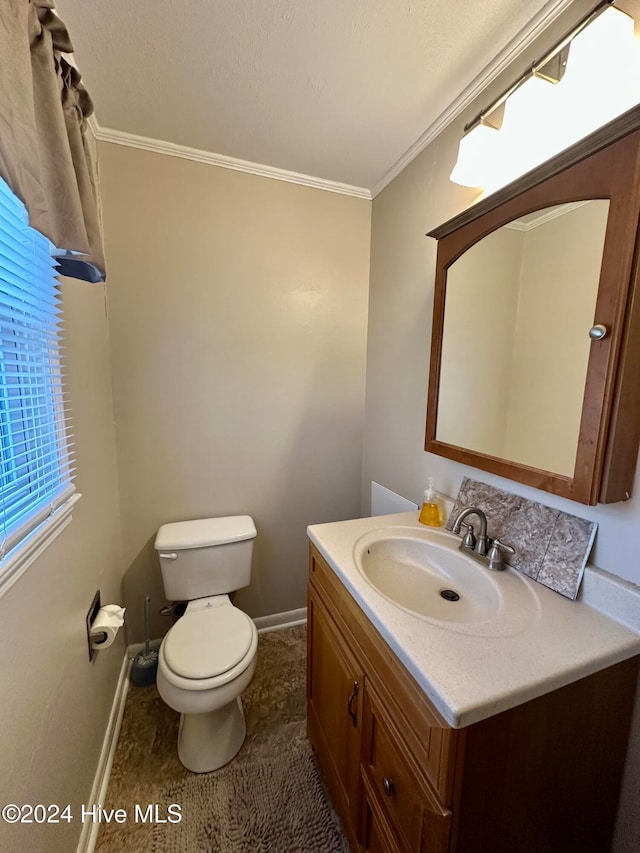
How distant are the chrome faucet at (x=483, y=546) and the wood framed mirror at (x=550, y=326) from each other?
0.16 meters

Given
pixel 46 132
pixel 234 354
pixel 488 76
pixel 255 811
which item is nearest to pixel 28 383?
pixel 46 132

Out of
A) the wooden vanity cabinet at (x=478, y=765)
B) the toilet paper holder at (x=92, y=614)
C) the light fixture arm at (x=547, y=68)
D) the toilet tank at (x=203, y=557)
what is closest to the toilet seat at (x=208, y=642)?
the toilet tank at (x=203, y=557)

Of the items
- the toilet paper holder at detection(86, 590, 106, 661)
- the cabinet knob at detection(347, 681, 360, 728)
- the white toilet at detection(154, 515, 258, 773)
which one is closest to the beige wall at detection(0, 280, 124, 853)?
the toilet paper holder at detection(86, 590, 106, 661)

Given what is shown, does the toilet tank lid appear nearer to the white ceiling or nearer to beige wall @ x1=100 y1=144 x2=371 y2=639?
beige wall @ x1=100 y1=144 x2=371 y2=639

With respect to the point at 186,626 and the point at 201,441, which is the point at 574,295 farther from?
the point at 186,626

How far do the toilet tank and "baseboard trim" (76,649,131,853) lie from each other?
43 cm

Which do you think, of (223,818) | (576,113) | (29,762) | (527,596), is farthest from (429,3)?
(223,818)

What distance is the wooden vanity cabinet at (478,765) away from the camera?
2.03 ft

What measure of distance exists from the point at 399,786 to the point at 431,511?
771 millimetres

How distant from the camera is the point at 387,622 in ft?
2.53

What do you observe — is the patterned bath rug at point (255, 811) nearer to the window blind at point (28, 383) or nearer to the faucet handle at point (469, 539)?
the faucet handle at point (469, 539)

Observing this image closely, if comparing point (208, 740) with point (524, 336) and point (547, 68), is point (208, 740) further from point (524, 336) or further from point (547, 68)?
point (547, 68)

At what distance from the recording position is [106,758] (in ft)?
4.11

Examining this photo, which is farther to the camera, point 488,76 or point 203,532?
point 203,532
